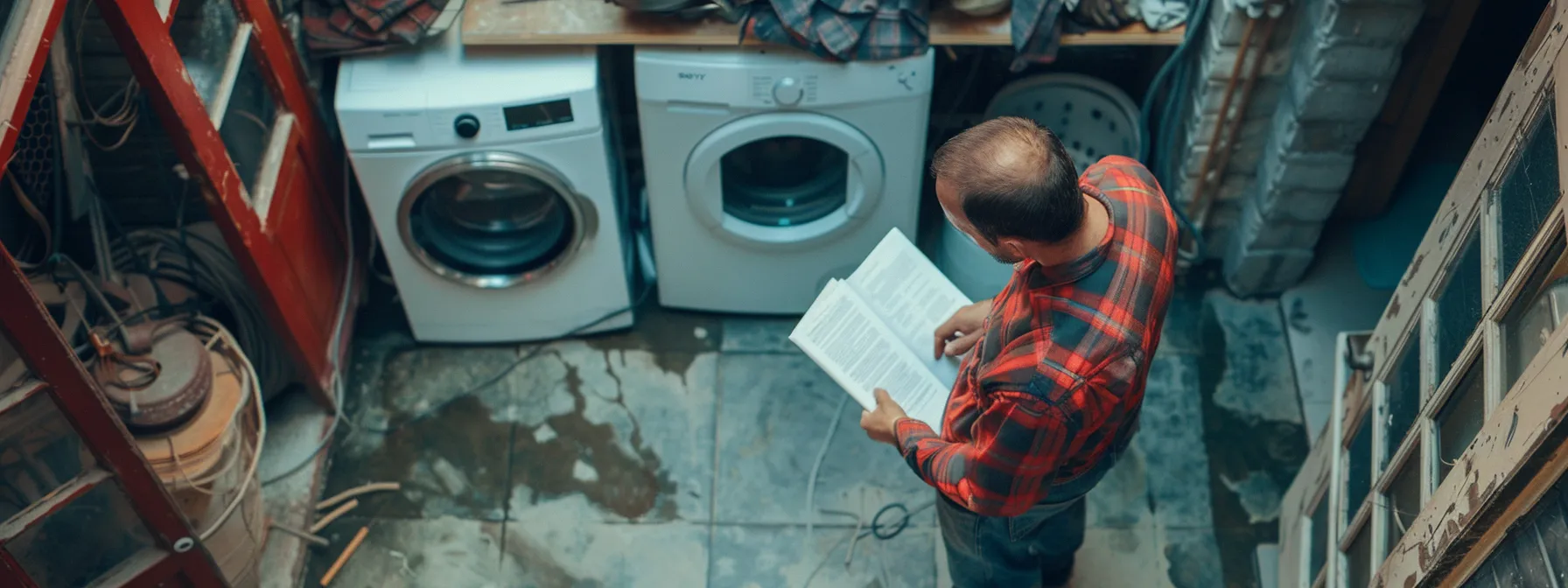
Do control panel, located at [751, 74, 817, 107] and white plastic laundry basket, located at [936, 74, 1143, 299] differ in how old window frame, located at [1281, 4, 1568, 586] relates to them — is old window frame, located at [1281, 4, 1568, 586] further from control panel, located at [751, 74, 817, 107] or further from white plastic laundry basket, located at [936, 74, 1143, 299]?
control panel, located at [751, 74, 817, 107]

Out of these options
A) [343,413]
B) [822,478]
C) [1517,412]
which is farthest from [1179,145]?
[343,413]

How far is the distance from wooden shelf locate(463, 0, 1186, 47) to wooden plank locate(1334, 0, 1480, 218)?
54 cm

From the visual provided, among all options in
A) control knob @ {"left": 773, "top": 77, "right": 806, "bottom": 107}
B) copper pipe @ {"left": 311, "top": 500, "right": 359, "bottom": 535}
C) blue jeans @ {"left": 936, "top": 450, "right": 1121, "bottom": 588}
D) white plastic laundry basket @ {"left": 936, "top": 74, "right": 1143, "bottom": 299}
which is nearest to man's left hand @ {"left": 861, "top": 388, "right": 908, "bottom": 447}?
blue jeans @ {"left": 936, "top": 450, "right": 1121, "bottom": 588}

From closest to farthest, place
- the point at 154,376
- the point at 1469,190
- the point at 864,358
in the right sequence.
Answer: the point at 1469,190
the point at 864,358
the point at 154,376

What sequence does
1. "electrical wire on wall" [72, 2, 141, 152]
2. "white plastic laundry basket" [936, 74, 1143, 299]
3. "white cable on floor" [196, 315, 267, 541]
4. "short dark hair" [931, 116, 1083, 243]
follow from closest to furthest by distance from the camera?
1. "short dark hair" [931, 116, 1083, 243]
2. "electrical wire on wall" [72, 2, 141, 152]
3. "white cable on floor" [196, 315, 267, 541]
4. "white plastic laundry basket" [936, 74, 1143, 299]

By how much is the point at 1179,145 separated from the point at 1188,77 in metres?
Result: 0.18

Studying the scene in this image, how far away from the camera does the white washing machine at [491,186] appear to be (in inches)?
98.6

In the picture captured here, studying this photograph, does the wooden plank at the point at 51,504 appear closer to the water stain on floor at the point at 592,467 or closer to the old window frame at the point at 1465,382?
the water stain on floor at the point at 592,467

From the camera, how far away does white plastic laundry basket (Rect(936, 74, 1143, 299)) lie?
9.42ft

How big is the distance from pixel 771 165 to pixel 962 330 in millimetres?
884

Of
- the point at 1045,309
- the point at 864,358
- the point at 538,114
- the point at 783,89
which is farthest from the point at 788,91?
the point at 1045,309

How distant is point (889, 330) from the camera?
7.20 feet

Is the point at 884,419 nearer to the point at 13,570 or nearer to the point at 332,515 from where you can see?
the point at 13,570

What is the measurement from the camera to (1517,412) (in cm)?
142
